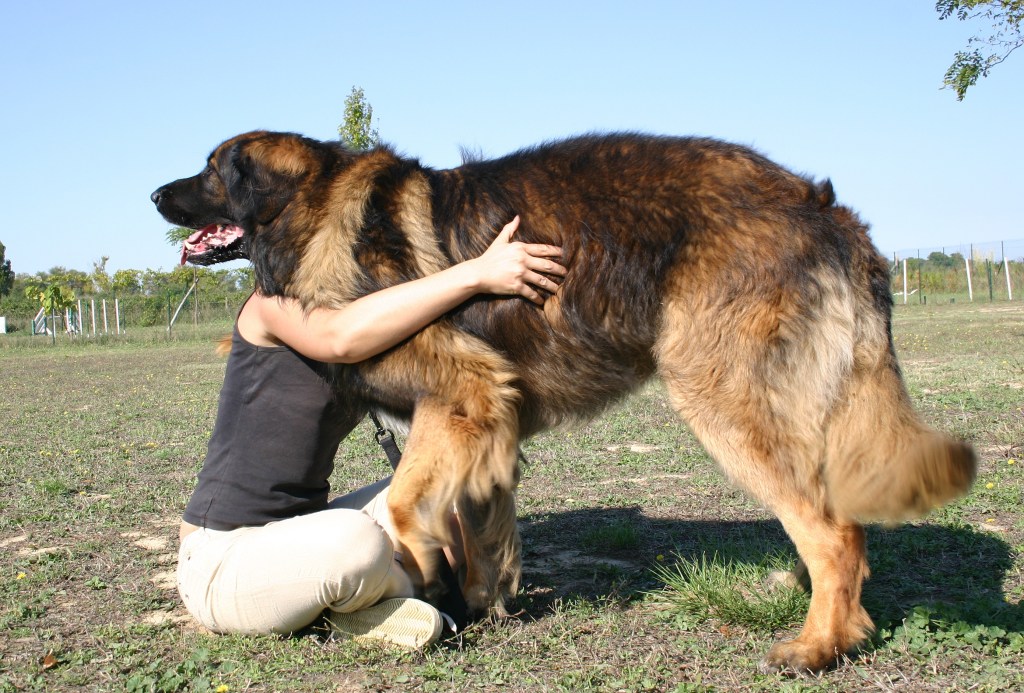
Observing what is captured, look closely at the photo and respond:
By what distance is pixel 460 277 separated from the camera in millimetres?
2873

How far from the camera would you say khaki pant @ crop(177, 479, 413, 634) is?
2896mm

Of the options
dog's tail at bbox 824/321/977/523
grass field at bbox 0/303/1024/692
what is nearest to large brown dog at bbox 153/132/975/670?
dog's tail at bbox 824/321/977/523

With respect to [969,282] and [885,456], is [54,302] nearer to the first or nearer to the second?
[969,282]

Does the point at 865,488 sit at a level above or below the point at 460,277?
below

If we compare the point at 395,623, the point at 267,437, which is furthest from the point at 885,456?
the point at 267,437

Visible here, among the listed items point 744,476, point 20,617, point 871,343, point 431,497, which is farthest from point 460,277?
point 20,617

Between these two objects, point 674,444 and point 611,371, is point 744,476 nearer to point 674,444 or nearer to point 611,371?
point 611,371

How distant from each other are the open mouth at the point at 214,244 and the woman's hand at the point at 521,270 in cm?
103

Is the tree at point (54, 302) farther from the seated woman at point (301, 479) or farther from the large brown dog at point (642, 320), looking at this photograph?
the large brown dog at point (642, 320)

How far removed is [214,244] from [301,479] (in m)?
0.99

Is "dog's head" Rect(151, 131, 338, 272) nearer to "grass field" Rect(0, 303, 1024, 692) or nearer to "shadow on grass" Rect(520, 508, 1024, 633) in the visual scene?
"grass field" Rect(0, 303, 1024, 692)

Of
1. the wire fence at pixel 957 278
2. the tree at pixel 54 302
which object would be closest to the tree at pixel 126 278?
the tree at pixel 54 302

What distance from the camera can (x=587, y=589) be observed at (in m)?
3.67

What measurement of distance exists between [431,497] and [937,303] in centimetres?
3487
